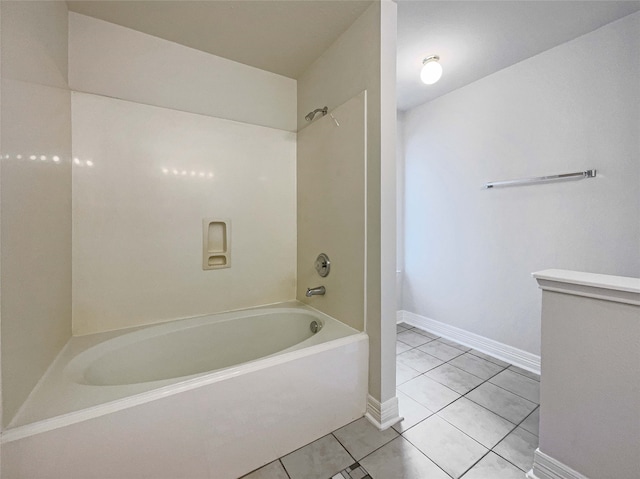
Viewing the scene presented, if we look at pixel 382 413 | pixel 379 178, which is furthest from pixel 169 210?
pixel 382 413

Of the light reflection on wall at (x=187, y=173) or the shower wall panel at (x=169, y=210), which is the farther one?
the light reflection on wall at (x=187, y=173)

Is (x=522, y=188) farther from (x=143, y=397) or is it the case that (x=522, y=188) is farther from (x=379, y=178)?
(x=143, y=397)

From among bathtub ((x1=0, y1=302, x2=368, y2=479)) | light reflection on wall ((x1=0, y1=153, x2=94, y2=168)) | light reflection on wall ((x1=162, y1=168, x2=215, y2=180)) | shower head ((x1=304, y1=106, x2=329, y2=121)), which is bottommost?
bathtub ((x1=0, y1=302, x2=368, y2=479))

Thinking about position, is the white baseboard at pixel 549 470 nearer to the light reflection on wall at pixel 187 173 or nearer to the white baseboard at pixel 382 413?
the white baseboard at pixel 382 413

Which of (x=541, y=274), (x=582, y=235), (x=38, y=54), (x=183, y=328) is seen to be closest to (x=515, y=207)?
(x=582, y=235)

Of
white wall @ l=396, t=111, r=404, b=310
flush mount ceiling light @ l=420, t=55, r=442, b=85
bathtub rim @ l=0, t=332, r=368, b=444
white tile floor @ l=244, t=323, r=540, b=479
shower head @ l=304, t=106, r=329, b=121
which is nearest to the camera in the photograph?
bathtub rim @ l=0, t=332, r=368, b=444

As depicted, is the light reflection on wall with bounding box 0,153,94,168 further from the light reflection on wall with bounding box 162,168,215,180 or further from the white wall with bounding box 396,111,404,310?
the white wall with bounding box 396,111,404,310

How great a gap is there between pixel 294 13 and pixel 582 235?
2.27 meters

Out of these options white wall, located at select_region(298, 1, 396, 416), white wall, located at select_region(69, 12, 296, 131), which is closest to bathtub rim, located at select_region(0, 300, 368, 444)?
white wall, located at select_region(298, 1, 396, 416)

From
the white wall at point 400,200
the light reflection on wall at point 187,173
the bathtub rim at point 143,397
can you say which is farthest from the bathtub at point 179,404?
the white wall at point 400,200

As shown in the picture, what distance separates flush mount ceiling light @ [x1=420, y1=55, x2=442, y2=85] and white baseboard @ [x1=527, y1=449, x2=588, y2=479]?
2233 mm

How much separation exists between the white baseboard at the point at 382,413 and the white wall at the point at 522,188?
1.27 m

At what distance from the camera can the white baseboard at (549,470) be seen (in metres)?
0.98

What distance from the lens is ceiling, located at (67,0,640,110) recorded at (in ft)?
4.57
